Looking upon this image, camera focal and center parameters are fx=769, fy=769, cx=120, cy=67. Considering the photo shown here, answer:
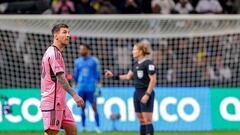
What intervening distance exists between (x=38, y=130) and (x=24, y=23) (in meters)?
2.60

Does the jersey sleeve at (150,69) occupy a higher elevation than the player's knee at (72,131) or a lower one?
higher

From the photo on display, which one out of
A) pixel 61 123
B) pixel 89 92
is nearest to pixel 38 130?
pixel 89 92

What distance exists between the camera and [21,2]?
802 inches

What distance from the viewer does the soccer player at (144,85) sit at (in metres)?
13.3

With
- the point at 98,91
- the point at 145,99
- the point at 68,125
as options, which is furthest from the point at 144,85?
the point at 98,91

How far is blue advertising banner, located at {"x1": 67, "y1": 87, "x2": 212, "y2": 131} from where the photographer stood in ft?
57.9

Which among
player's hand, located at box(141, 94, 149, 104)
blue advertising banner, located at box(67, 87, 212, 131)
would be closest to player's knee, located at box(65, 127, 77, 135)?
player's hand, located at box(141, 94, 149, 104)

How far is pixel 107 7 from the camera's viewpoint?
20641 mm

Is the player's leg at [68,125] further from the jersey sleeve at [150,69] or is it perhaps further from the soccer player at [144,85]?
the jersey sleeve at [150,69]

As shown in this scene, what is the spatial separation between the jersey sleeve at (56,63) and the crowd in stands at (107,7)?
994 cm

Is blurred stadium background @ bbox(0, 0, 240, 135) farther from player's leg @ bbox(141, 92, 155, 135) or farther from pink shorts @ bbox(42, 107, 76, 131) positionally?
pink shorts @ bbox(42, 107, 76, 131)

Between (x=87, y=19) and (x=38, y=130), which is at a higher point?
(x=87, y=19)

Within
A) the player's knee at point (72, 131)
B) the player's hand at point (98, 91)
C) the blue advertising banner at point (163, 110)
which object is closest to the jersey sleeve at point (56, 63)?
the player's knee at point (72, 131)

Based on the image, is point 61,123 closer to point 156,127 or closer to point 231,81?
point 156,127
